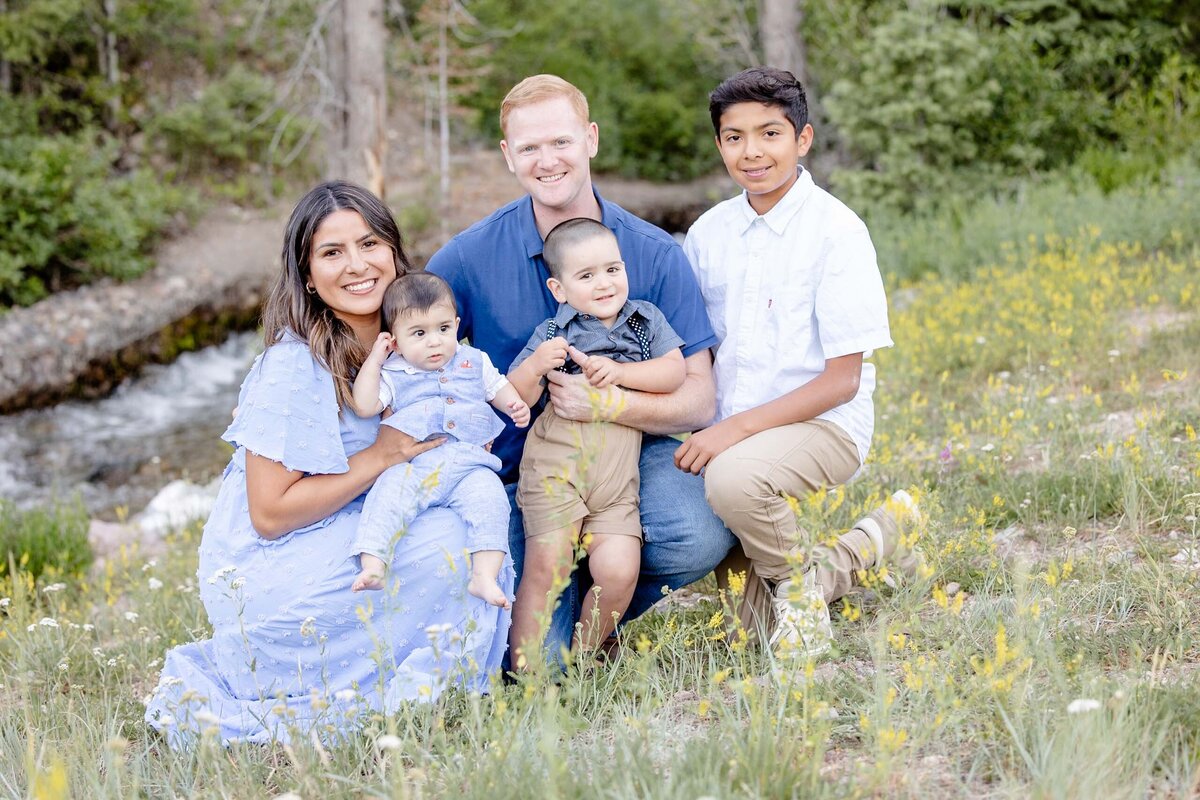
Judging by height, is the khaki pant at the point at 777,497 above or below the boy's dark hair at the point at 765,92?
below

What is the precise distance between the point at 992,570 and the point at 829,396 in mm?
760

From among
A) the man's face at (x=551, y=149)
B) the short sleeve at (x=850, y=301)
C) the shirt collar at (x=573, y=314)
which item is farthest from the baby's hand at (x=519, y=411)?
the short sleeve at (x=850, y=301)

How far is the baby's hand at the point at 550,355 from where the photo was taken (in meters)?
3.27

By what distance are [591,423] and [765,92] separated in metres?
1.21

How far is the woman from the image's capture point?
119 inches

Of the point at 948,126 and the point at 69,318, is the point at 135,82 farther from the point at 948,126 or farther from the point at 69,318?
the point at 948,126

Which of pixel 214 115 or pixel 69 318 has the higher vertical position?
pixel 214 115

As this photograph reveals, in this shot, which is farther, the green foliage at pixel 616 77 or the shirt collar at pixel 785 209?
the green foliage at pixel 616 77

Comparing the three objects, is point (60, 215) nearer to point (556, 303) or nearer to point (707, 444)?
point (556, 303)

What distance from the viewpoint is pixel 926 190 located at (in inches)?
442

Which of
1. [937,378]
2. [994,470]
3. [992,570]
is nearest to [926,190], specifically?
[937,378]

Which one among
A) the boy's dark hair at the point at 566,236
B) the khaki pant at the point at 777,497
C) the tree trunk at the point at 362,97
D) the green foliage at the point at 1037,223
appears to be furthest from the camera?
the tree trunk at the point at 362,97

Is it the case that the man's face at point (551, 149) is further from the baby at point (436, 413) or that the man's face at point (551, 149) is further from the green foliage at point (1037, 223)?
the green foliage at point (1037, 223)

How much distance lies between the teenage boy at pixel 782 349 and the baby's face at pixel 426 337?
0.83 meters
